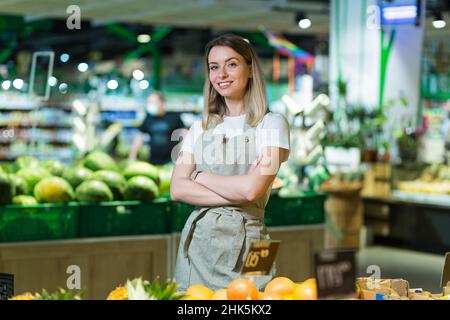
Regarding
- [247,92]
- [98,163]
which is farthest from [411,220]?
[247,92]

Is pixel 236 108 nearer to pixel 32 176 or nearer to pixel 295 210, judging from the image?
pixel 32 176

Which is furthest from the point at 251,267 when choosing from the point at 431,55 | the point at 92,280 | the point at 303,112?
the point at 431,55

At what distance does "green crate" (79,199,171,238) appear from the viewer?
5168mm

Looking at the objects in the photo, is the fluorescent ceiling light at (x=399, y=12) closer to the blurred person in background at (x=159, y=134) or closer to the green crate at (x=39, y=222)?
the blurred person in background at (x=159, y=134)

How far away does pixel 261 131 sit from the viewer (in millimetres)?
3188

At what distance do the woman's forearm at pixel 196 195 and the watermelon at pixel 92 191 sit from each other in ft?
6.15

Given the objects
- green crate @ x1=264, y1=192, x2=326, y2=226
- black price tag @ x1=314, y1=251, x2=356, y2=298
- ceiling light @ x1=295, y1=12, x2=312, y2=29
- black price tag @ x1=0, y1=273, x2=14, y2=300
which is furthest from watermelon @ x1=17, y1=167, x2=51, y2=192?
black price tag @ x1=314, y1=251, x2=356, y2=298

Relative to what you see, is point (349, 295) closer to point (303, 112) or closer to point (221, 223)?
point (221, 223)

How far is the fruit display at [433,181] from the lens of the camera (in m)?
9.87

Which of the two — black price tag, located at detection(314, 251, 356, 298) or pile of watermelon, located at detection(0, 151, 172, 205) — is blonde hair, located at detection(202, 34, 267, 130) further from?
pile of watermelon, located at detection(0, 151, 172, 205)

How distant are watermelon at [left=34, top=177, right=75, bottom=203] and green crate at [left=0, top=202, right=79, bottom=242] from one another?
4 centimetres

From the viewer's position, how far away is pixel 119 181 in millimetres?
5273

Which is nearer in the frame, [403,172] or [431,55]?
[403,172]
